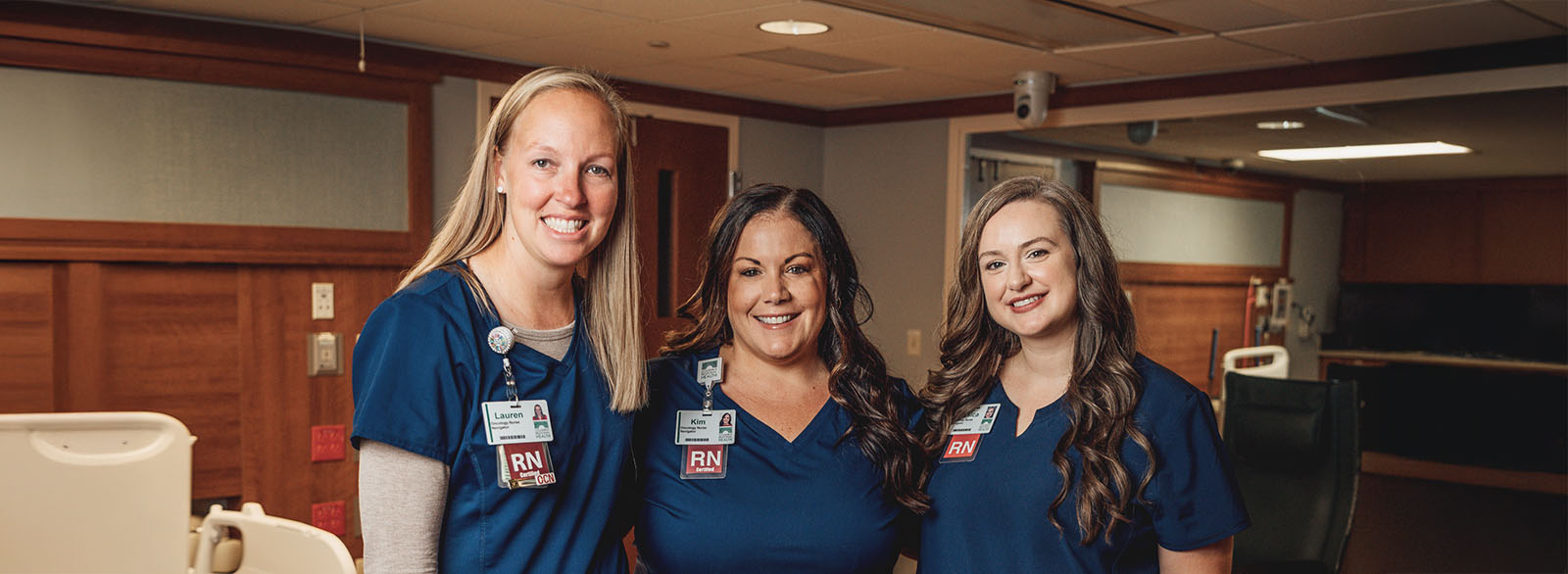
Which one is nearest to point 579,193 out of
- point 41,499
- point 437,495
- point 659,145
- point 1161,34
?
point 437,495

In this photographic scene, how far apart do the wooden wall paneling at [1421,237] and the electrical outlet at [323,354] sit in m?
3.92

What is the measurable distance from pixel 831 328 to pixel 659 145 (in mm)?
3253

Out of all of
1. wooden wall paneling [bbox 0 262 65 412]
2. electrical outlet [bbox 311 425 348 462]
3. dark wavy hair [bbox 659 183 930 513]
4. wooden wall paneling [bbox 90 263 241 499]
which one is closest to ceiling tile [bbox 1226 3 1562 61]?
dark wavy hair [bbox 659 183 930 513]

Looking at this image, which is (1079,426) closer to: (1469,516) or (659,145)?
(1469,516)

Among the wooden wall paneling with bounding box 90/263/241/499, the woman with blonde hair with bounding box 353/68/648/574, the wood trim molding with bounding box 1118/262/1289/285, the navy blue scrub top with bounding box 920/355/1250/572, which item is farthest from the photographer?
the wood trim molding with bounding box 1118/262/1289/285

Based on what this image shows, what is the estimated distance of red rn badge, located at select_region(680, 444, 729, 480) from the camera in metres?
1.95

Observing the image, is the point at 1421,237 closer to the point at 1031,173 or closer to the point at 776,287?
the point at 1031,173

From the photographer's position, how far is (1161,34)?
3785 millimetres

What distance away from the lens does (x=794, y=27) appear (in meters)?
3.78

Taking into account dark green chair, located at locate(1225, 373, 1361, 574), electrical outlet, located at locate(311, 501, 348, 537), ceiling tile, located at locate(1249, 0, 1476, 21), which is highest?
ceiling tile, located at locate(1249, 0, 1476, 21)

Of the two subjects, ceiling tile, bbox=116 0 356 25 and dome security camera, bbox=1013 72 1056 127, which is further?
dome security camera, bbox=1013 72 1056 127

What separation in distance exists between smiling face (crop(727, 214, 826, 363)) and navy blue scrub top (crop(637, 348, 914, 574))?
0.46ft

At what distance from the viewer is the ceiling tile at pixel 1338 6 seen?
3.25 metres

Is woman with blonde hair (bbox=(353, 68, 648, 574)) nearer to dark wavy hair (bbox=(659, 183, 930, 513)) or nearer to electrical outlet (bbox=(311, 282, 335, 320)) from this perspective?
dark wavy hair (bbox=(659, 183, 930, 513))
